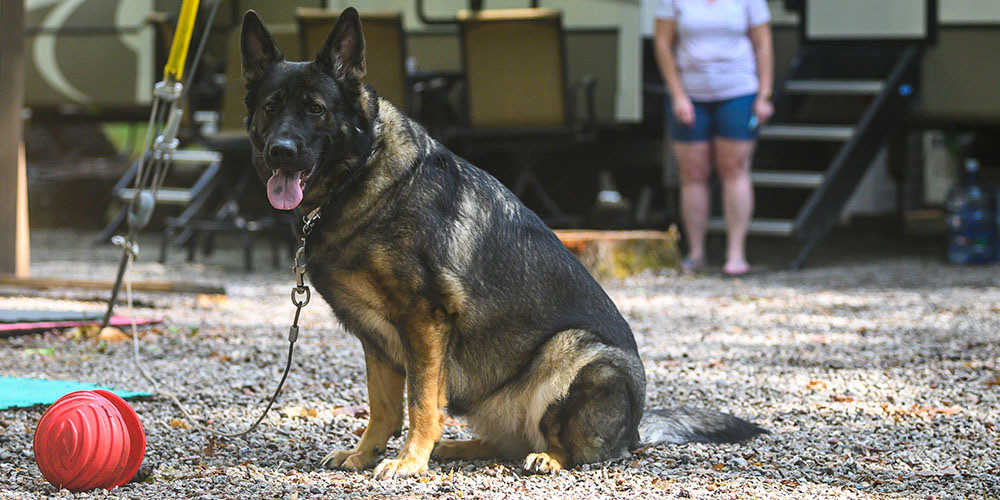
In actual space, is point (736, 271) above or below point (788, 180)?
below

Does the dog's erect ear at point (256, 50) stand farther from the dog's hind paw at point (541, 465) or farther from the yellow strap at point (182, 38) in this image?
the yellow strap at point (182, 38)

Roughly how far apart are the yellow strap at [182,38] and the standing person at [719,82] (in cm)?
399

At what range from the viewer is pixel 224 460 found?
3.63 meters

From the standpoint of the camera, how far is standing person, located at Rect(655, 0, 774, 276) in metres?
7.98

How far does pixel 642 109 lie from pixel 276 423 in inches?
230

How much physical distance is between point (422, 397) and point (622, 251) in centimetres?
515

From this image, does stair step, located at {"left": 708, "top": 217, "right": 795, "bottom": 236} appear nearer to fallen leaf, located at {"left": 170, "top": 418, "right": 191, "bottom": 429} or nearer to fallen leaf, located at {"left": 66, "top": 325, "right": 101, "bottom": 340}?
fallen leaf, located at {"left": 66, "top": 325, "right": 101, "bottom": 340}

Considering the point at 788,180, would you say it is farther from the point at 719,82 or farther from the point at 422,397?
the point at 422,397

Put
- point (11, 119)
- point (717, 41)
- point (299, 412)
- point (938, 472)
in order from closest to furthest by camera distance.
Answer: point (938, 472)
point (299, 412)
point (11, 119)
point (717, 41)

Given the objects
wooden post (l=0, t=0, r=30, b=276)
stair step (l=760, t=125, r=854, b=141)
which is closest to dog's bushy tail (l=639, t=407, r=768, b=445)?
wooden post (l=0, t=0, r=30, b=276)

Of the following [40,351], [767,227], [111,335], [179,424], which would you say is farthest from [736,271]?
[179,424]

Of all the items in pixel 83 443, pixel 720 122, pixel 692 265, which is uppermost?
pixel 720 122

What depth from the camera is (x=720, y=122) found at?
26.7 feet

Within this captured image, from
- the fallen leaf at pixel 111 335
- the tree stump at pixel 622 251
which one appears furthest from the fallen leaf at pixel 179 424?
the tree stump at pixel 622 251
